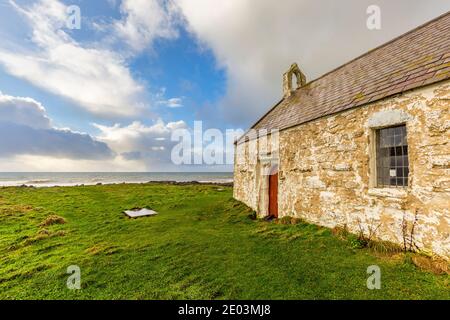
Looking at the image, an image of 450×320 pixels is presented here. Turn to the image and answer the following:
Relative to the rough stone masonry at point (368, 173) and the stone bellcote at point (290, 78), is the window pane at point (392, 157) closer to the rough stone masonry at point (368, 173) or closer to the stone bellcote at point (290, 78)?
the rough stone masonry at point (368, 173)

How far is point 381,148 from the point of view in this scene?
6348mm

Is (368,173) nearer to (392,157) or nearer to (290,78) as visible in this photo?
(392,157)

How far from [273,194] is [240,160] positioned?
4.55 m

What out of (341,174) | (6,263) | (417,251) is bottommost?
(6,263)

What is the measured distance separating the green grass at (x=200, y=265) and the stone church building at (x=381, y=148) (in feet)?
3.01

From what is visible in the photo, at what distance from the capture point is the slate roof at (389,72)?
5656 mm

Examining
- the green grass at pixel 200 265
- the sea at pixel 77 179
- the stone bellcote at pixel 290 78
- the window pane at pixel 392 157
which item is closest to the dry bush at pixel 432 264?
the green grass at pixel 200 265

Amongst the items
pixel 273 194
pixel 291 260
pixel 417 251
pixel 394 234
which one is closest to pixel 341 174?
pixel 394 234

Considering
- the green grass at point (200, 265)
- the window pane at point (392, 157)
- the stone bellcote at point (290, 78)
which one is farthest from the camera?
the stone bellcote at point (290, 78)

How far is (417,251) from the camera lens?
16.6ft

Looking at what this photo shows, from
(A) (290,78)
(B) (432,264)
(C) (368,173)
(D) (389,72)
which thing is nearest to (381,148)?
(C) (368,173)
